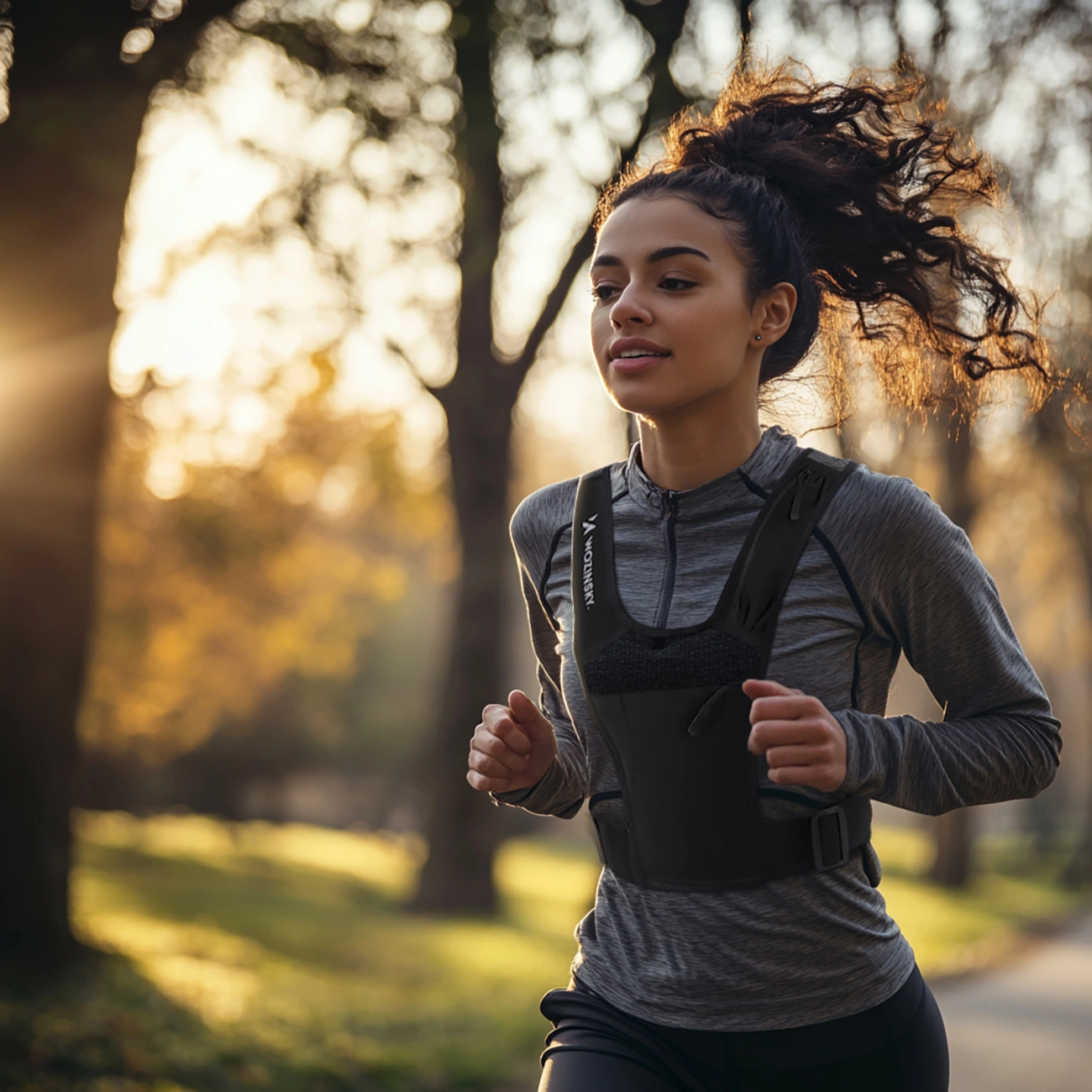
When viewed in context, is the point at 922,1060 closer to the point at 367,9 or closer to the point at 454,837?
the point at 367,9

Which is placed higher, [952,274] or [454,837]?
[952,274]

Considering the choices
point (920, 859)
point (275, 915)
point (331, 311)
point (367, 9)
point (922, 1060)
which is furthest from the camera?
point (920, 859)

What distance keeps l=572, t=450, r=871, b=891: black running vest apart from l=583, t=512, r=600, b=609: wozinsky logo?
72mm

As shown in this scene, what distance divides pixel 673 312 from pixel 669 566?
421 mm

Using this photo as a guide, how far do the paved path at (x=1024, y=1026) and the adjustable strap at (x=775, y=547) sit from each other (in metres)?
6.11

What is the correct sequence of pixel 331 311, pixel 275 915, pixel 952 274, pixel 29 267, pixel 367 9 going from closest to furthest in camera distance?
pixel 952 274 < pixel 367 9 < pixel 29 267 < pixel 331 311 < pixel 275 915

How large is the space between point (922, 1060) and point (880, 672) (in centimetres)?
62

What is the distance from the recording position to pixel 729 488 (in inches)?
86.3

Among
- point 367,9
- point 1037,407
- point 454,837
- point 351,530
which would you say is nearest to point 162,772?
point 351,530

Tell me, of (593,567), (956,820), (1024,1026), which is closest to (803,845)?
(593,567)

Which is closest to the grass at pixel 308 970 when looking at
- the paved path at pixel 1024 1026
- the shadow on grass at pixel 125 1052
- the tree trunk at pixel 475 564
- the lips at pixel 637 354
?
the shadow on grass at pixel 125 1052

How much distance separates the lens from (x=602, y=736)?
2215 mm

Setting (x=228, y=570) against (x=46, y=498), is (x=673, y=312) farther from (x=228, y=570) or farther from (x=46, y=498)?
(x=228, y=570)

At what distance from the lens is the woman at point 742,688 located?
200cm
